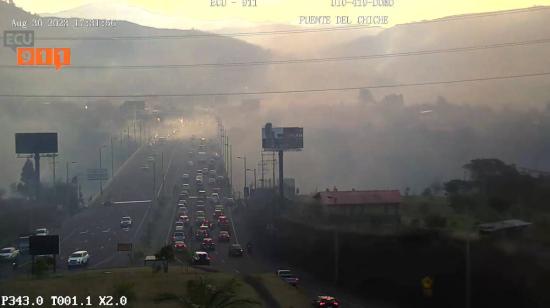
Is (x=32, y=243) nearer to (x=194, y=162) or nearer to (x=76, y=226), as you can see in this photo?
(x=76, y=226)

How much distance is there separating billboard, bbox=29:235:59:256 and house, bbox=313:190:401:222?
12222 millimetres

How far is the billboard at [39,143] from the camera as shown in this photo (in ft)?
167

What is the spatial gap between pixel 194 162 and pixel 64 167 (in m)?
9.94

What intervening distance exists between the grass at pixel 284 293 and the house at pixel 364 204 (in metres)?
8.87

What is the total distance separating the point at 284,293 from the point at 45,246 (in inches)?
356

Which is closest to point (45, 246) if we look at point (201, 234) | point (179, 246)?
point (179, 246)

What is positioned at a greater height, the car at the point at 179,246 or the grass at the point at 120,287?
the grass at the point at 120,287

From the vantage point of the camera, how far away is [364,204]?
3759cm

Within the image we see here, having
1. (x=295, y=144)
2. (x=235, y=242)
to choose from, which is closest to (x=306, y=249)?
(x=235, y=242)

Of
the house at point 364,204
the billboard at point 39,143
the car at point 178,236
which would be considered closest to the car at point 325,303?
the house at point 364,204

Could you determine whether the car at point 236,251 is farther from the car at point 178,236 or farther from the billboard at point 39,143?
the billboard at point 39,143

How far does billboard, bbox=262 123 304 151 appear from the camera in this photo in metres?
56.7

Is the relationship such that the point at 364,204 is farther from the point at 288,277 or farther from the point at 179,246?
the point at 288,277

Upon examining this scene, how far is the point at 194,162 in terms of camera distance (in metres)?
→ 61.6
